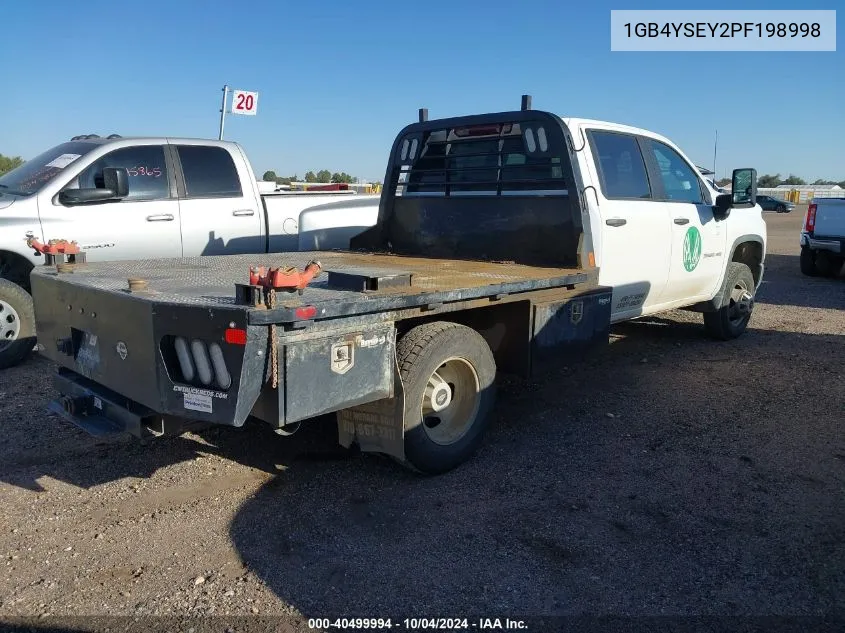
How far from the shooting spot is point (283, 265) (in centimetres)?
483

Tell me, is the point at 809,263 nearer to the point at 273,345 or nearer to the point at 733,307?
the point at 733,307

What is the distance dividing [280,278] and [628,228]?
350 cm

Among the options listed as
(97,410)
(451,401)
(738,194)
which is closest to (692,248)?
(738,194)

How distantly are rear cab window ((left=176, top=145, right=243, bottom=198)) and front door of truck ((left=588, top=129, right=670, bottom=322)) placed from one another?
3836mm

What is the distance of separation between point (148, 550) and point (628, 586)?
7.23 feet

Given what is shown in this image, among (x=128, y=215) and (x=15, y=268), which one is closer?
(x=15, y=268)

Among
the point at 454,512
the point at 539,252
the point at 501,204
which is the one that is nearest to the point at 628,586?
the point at 454,512

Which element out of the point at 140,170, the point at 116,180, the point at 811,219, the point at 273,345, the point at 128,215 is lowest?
the point at 811,219

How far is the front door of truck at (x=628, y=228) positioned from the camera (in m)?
5.49

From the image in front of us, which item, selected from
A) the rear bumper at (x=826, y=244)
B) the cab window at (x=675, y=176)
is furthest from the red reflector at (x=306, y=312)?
the rear bumper at (x=826, y=244)

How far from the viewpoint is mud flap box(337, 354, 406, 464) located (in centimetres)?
380

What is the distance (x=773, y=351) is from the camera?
7.56m

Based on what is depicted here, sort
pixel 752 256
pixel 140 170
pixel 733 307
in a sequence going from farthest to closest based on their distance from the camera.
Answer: pixel 752 256
pixel 733 307
pixel 140 170

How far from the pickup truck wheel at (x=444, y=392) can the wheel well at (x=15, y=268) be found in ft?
14.1
